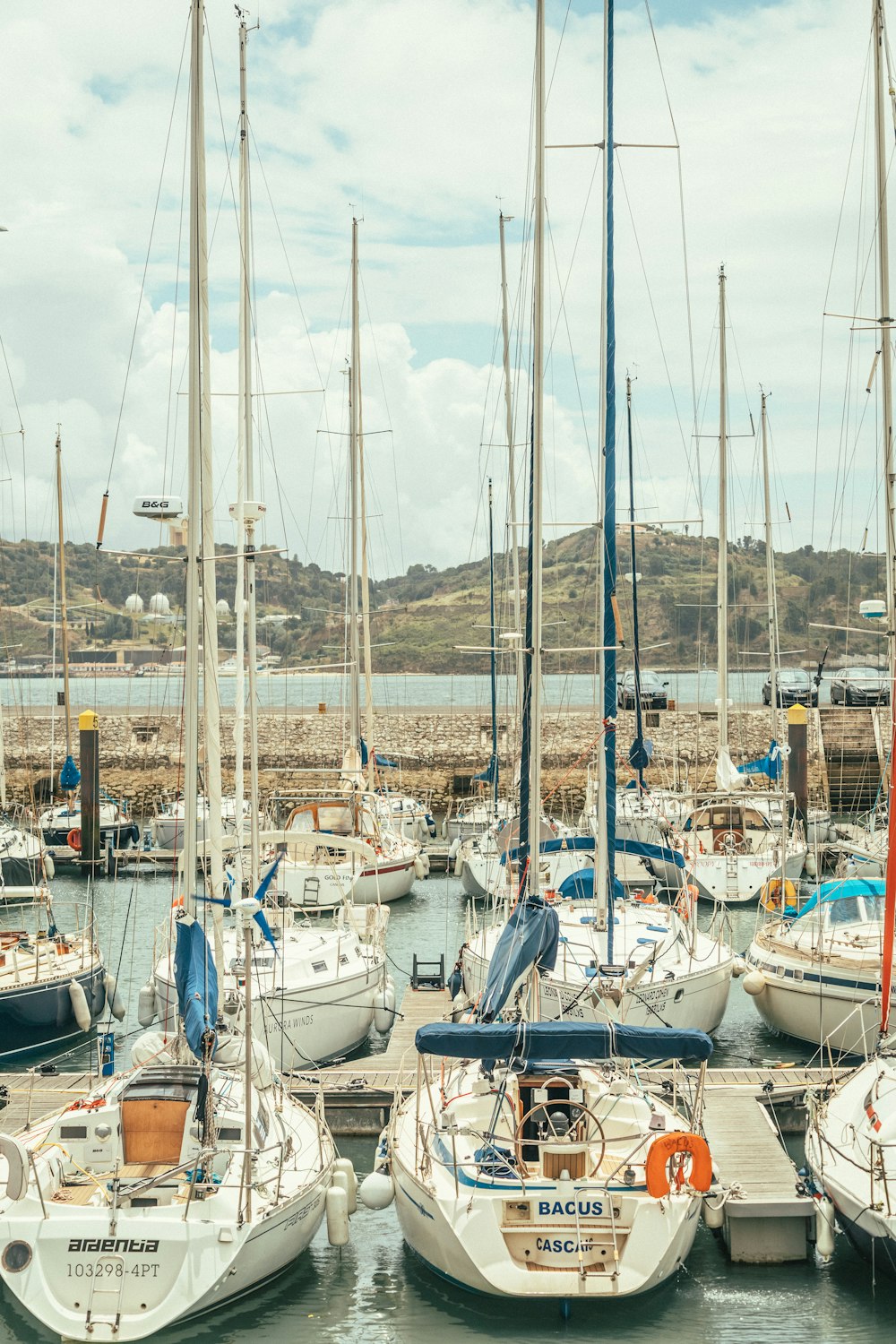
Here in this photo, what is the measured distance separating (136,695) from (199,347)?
5197 inches

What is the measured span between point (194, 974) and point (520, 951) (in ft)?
11.2

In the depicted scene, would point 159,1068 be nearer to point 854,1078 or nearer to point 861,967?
point 854,1078

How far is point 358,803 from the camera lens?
31.6 meters

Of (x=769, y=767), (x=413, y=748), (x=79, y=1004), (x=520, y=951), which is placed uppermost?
(x=769, y=767)

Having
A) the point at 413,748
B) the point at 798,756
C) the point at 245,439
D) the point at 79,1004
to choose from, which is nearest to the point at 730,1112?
the point at 79,1004

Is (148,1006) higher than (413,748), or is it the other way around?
(413,748)

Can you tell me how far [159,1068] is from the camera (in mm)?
14180

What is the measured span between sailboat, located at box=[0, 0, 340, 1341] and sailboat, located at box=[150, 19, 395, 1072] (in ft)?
5.69

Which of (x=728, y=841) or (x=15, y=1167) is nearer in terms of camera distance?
(x=15, y=1167)

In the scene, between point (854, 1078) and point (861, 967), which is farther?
point (861, 967)

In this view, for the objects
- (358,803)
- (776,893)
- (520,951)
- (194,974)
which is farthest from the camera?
(358,803)

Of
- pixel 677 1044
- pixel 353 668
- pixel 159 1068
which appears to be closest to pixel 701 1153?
pixel 677 1044

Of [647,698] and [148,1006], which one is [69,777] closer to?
[148,1006]

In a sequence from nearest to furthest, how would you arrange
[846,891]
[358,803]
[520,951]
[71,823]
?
[520,951]
[846,891]
[358,803]
[71,823]
